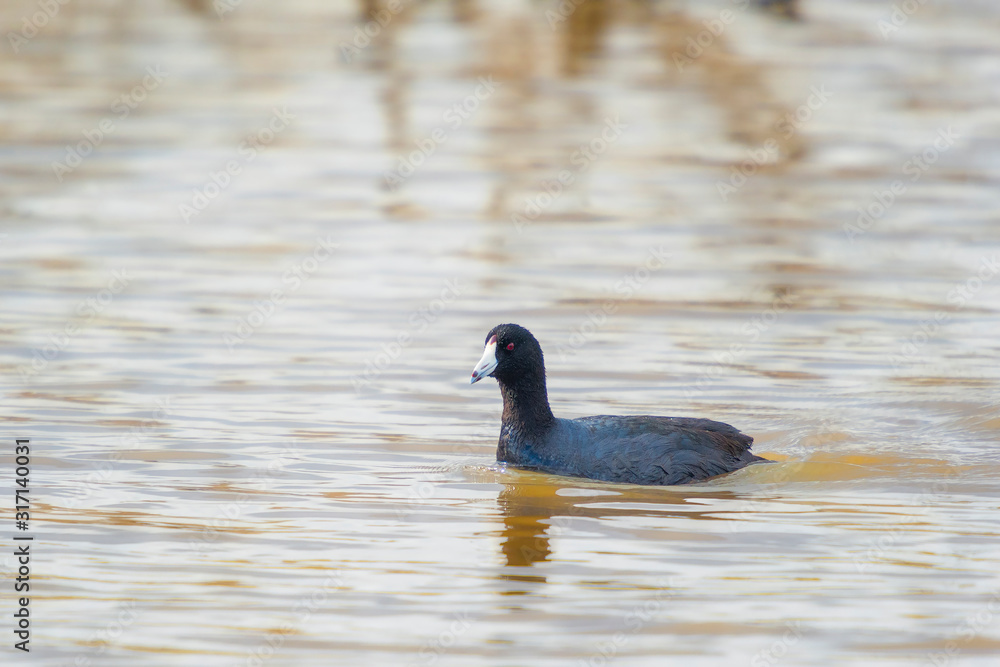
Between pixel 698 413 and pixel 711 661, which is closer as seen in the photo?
pixel 711 661

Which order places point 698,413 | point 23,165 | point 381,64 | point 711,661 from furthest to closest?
point 381,64
point 23,165
point 698,413
point 711,661

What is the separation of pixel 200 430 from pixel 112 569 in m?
2.67

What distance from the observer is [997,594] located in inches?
269

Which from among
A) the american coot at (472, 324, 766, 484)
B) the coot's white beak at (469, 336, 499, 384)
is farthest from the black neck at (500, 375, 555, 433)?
the coot's white beak at (469, 336, 499, 384)

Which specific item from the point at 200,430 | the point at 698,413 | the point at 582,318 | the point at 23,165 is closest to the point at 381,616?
the point at 200,430

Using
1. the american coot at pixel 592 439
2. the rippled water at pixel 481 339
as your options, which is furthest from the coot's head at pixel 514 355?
the rippled water at pixel 481 339

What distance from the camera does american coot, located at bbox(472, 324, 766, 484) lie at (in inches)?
344

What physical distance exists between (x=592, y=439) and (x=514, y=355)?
2.34 ft

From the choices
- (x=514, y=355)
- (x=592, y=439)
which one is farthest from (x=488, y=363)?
(x=592, y=439)

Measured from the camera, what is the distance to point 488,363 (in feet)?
29.0

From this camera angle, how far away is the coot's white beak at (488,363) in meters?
8.73

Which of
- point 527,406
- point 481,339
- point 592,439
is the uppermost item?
point 527,406

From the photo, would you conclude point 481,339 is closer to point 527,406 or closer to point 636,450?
point 527,406

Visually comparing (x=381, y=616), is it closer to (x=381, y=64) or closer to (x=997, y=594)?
(x=997, y=594)
